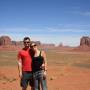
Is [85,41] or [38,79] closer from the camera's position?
[38,79]

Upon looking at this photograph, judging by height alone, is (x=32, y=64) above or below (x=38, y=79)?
above

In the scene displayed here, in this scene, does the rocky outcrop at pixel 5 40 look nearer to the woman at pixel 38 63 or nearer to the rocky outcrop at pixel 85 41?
the rocky outcrop at pixel 85 41

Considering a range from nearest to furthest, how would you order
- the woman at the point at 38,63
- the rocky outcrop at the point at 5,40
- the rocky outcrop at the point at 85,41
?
1. the woman at the point at 38,63
2. the rocky outcrop at the point at 85,41
3. the rocky outcrop at the point at 5,40

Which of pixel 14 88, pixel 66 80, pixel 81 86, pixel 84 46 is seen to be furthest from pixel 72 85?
pixel 84 46

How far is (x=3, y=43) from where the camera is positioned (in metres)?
147

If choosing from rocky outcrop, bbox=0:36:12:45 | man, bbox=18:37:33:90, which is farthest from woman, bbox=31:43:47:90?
rocky outcrop, bbox=0:36:12:45

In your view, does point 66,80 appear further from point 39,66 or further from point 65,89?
point 39,66

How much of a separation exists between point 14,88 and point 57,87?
1633 millimetres

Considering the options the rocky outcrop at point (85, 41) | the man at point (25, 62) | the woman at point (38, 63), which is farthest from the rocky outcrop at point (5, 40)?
the woman at point (38, 63)

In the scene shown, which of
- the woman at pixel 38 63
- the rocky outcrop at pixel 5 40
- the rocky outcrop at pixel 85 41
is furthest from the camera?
the rocky outcrop at pixel 5 40

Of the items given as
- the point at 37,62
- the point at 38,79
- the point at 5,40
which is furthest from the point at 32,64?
the point at 5,40

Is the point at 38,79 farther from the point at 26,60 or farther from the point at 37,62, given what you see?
the point at 26,60

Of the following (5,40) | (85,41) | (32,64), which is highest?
(5,40)

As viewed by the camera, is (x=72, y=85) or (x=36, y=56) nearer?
(x=36, y=56)
